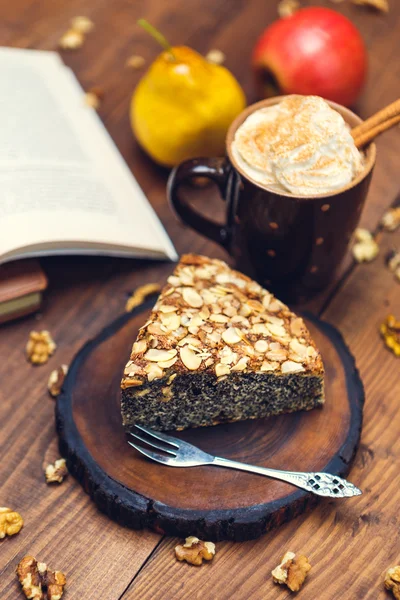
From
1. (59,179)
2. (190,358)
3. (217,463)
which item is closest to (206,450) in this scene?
(217,463)

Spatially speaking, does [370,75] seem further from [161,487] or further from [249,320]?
[161,487]

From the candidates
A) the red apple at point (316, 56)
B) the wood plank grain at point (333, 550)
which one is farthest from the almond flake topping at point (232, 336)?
the red apple at point (316, 56)

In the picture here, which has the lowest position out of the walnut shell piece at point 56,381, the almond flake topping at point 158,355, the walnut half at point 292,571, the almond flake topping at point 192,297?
the walnut shell piece at point 56,381

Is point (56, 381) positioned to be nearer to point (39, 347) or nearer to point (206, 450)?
point (39, 347)

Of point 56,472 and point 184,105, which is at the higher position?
point 184,105

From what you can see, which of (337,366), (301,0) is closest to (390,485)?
(337,366)

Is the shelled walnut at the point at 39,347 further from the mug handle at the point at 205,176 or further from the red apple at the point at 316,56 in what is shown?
the red apple at the point at 316,56
